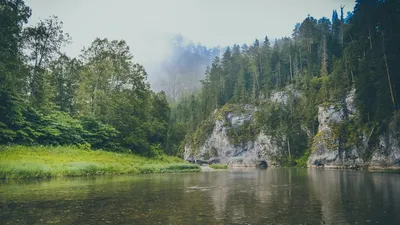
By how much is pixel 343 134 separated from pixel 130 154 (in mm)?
55851

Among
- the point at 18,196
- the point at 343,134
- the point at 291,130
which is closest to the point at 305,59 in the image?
the point at 291,130

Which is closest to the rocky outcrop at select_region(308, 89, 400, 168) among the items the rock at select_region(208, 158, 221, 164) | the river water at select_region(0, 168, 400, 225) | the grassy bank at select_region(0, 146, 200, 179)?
the grassy bank at select_region(0, 146, 200, 179)

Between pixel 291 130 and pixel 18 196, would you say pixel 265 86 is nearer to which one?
pixel 291 130

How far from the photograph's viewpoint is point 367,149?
223 feet

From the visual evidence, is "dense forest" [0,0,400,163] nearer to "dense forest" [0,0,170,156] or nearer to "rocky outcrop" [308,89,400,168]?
→ "dense forest" [0,0,170,156]

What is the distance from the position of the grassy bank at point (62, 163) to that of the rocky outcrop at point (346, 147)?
40.6 meters

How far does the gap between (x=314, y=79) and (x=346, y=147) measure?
4225 centimetres

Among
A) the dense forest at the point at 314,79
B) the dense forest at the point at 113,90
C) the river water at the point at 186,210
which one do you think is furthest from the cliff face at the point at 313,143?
the river water at the point at 186,210

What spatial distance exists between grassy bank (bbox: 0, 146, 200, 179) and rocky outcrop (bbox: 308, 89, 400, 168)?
40.6 meters

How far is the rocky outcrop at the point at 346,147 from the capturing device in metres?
58.9

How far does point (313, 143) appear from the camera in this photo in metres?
92.9

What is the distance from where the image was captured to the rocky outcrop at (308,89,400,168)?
58.9 m

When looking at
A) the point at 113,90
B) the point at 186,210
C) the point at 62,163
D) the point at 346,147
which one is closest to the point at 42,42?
the point at 113,90

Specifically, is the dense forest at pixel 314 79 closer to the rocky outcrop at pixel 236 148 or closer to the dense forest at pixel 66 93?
the rocky outcrop at pixel 236 148
